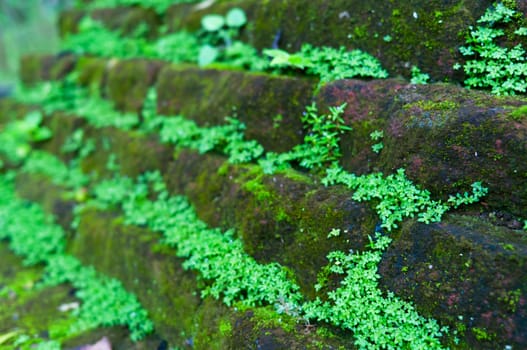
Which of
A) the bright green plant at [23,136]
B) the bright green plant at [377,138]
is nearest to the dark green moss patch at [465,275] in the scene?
the bright green plant at [377,138]

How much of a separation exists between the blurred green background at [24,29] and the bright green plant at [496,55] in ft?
31.6

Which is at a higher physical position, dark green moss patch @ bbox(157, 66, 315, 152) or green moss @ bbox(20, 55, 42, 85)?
dark green moss patch @ bbox(157, 66, 315, 152)

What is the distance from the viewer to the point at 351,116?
316cm

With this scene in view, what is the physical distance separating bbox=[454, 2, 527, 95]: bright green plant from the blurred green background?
9641 mm

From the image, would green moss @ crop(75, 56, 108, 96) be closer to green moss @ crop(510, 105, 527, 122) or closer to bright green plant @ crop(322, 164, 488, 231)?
bright green plant @ crop(322, 164, 488, 231)

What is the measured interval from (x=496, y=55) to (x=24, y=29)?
1095cm

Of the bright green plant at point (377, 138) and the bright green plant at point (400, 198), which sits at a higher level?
the bright green plant at point (377, 138)

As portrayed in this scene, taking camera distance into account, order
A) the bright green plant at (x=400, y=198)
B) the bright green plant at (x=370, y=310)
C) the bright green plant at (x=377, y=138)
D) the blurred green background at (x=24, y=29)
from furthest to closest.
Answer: the blurred green background at (x=24, y=29)
the bright green plant at (x=377, y=138)
the bright green plant at (x=400, y=198)
the bright green plant at (x=370, y=310)

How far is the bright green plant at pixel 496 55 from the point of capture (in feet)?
8.98

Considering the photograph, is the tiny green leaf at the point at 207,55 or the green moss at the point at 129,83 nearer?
the tiny green leaf at the point at 207,55

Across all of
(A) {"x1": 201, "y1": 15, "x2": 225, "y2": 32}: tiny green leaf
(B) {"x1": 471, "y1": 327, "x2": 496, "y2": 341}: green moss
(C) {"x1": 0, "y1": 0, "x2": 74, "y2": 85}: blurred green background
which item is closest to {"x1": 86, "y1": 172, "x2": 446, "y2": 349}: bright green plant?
(B) {"x1": 471, "y1": 327, "x2": 496, "y2": 341}: green moss

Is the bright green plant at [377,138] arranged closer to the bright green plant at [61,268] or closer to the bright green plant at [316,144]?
the bright green plant at [316,144]

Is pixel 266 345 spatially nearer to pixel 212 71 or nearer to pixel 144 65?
pixel 212 71

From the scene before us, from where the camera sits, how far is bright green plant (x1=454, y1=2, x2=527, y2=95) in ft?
8.98
